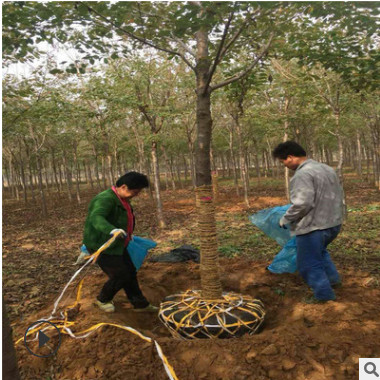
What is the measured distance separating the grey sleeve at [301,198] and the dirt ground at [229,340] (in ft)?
3.38

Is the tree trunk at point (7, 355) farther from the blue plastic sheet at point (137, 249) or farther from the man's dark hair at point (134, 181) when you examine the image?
the blue plastic sheet at point (137, 249)

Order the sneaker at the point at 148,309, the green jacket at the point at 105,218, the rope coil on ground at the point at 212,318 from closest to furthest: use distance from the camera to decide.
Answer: the rope coil on ground at the point at 212,318 → the green jacket at the point at 105,218 → the sneaker at the point at 148,309

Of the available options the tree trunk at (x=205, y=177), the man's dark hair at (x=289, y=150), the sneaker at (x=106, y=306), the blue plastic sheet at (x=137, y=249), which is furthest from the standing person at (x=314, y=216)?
the sneaker at (x=106, y=306)

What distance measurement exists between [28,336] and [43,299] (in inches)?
50.9

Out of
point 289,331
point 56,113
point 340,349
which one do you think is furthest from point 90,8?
point 56,113

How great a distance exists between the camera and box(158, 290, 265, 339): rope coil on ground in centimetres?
298

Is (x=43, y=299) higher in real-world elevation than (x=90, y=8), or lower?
lower

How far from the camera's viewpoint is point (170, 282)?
15.6 ft

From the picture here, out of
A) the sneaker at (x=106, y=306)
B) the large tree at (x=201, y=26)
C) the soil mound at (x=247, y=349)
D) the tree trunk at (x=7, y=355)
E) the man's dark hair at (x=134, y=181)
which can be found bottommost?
the soil mound at (x=247, y=349)

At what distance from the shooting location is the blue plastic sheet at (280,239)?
4.05 meters

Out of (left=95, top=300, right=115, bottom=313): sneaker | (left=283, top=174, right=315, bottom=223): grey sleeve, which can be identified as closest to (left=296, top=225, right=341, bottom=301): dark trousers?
(left=283, top=174, right=315, bottom=223): grey sleeve

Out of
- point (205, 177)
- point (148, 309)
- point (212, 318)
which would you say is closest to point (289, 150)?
point (205, 177)

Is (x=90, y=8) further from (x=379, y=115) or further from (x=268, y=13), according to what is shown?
(x=379, y=115)

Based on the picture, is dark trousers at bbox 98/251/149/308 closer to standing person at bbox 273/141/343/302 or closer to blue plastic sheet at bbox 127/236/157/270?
blue plastic sheet at bbox 127/236/157/270
